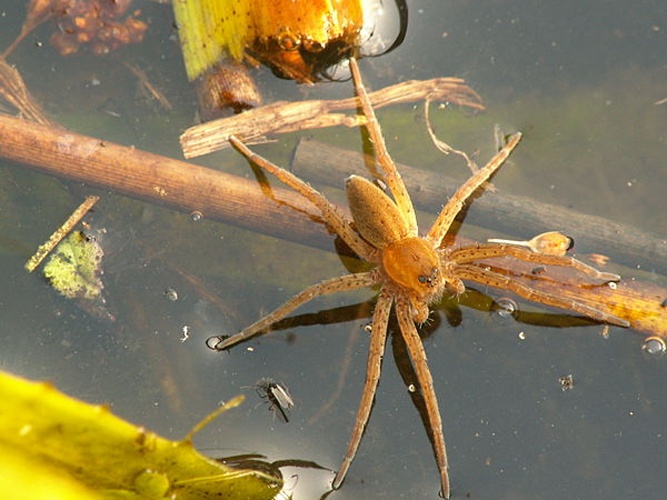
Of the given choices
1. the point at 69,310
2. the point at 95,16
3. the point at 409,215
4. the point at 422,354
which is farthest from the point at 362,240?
the point at 95,16

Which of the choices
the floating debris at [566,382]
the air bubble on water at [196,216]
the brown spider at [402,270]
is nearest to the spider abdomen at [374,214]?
the brown spider at [402,270]

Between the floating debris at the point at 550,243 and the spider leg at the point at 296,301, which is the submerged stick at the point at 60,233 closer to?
the spider leg at the point at 296,301

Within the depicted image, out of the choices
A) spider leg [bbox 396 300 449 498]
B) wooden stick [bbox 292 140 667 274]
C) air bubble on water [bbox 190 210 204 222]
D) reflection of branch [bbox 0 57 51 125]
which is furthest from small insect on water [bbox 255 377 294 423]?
reflection of branch [bbox 0 57 51 125]

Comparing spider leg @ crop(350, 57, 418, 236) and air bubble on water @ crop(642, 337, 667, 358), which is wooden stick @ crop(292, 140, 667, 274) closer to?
spider leg @ crop(350, 57, 418, 236)

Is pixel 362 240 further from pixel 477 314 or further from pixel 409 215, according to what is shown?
pixel 477 314

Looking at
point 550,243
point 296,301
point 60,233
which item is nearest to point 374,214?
point 296,301

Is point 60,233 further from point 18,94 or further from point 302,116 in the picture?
point 302,116
